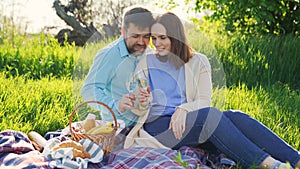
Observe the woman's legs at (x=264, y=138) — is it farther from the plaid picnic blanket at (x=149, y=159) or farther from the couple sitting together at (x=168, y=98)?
the plaid picnic blanket at (x=149, y=159)

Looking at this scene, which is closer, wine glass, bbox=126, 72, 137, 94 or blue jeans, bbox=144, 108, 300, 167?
blue jeans, bbox=144, 108, 300, 167

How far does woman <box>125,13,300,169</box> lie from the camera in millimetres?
2871

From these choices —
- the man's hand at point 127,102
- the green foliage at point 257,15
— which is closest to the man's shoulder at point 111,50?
the man's hand at point 127,102

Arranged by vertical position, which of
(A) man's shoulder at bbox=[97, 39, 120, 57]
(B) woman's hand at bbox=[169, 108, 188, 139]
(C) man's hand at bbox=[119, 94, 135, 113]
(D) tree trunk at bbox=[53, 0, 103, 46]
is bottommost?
(D) tree trunk at bbox=[53, 0, 103, 46]

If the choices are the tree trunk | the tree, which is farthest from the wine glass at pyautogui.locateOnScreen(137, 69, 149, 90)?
the tree trunk

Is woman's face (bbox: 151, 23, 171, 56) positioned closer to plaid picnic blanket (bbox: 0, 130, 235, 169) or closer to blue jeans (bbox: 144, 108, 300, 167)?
blue jeans (bbox: 144, 108, 300, 167)

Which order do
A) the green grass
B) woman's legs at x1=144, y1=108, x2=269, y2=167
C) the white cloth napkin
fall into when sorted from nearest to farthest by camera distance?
the white cloth napkin < woman's legs at x1=144, y1=108, x2=269, y2=167 < the green grass

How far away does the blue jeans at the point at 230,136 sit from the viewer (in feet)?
9.36

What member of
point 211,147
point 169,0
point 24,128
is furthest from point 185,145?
point 169,0

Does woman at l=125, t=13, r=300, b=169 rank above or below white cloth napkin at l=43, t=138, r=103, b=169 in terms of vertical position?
above

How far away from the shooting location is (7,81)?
4.55 metres

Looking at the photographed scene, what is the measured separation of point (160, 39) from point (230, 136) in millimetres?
672

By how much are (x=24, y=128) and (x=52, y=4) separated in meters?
4.73

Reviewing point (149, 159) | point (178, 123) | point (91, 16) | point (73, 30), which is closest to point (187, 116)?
point (178, 123)
